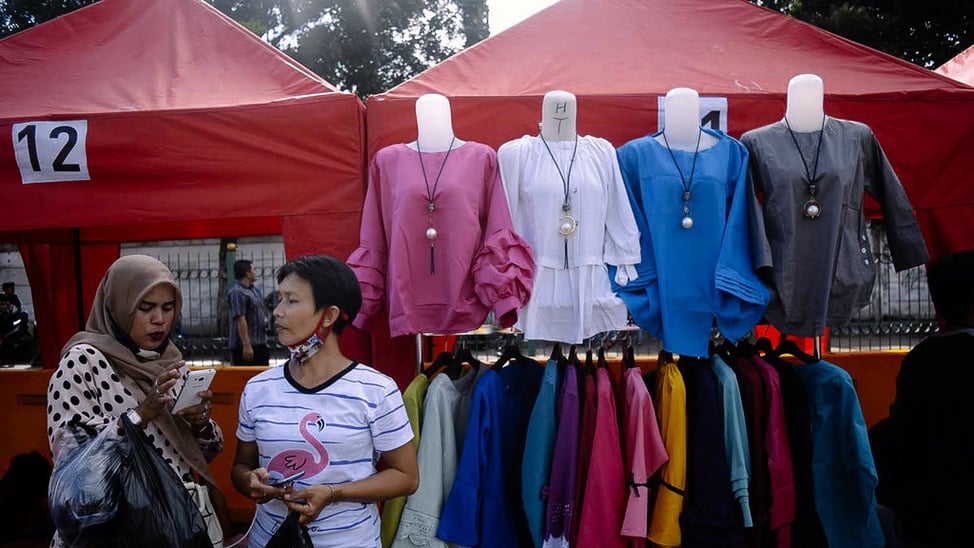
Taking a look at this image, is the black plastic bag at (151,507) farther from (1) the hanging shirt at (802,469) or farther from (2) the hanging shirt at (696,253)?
(1) the hanging shirt at (802,469)

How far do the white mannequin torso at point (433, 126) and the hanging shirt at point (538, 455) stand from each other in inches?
39.9

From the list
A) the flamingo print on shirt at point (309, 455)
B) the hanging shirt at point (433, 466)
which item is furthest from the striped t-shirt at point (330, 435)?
the hanging shirt at point (433, 466)

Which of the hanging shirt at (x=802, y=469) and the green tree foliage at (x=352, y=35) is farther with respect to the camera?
the green tree foliage at (x=352, y=35)

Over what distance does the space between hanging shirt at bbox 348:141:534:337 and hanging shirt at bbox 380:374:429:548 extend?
0.23 metres

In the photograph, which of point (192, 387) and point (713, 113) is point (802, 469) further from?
point (192, 387)

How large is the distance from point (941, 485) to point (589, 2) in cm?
281

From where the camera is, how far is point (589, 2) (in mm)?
3732

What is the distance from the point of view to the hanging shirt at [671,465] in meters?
2.49

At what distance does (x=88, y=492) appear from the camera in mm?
1761

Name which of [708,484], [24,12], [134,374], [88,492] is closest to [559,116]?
[708,484]

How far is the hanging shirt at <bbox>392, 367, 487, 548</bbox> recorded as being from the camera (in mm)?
2512

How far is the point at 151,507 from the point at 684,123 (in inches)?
89.3

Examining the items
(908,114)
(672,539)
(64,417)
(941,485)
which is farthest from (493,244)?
(908,114)

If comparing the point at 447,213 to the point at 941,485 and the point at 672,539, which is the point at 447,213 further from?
the point at 941,485
